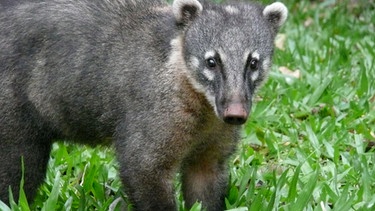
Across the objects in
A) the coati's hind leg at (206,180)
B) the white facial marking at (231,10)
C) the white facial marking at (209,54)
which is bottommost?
the coati's hind leg at (206,180)

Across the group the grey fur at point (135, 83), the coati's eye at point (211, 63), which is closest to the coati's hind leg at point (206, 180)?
the grey fur at point (135, 83)

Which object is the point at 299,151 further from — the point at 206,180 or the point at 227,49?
the point at 227,49

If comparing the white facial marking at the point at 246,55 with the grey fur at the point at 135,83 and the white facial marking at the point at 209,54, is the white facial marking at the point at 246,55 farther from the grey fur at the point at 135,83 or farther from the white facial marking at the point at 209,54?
the white facial marking at the point at 209,54

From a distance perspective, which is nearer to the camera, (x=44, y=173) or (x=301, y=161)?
(x=44, y=173)

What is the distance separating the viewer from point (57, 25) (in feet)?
21.7

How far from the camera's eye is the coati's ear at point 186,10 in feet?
20.7

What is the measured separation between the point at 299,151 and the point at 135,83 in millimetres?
1710

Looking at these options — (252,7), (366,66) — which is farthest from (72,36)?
(366,66)

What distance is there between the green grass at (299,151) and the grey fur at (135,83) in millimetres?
301

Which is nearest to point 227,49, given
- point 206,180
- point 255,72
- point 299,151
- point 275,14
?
point 255,72

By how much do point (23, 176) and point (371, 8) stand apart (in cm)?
652

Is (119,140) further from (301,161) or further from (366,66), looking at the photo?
(366,66)

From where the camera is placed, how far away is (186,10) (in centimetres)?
635

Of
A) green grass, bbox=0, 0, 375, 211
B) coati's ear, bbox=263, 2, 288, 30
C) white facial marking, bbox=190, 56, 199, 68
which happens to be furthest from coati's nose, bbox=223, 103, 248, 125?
coati's ear, bbox=263, 2, 288, 30
